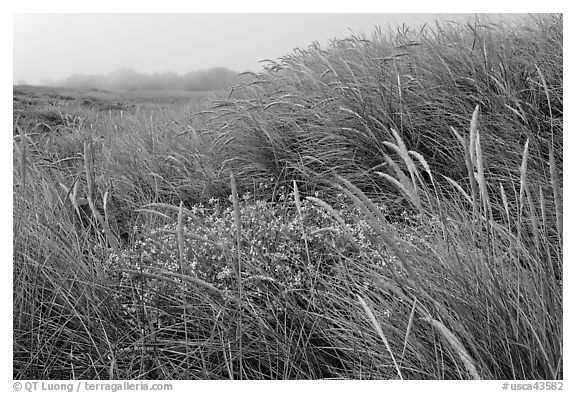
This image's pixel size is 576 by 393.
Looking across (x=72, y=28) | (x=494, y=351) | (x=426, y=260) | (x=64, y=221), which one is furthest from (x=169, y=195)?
(x=494, y=351)

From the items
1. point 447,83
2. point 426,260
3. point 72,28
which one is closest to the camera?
point 426,260

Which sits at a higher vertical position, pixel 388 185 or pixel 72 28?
pixel 72 28

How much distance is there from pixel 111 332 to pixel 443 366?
1129 mm

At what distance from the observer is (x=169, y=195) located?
3.54m

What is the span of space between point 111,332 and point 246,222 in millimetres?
772

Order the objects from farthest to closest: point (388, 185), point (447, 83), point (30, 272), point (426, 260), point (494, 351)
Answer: point (447, 83) < point (388, 185) < point (30, 272) < point (426, 260) < point (494, 351)

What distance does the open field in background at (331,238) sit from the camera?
5.50ft

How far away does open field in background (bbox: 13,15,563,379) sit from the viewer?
5.50 feet

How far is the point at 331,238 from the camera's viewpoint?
99.3 inches
